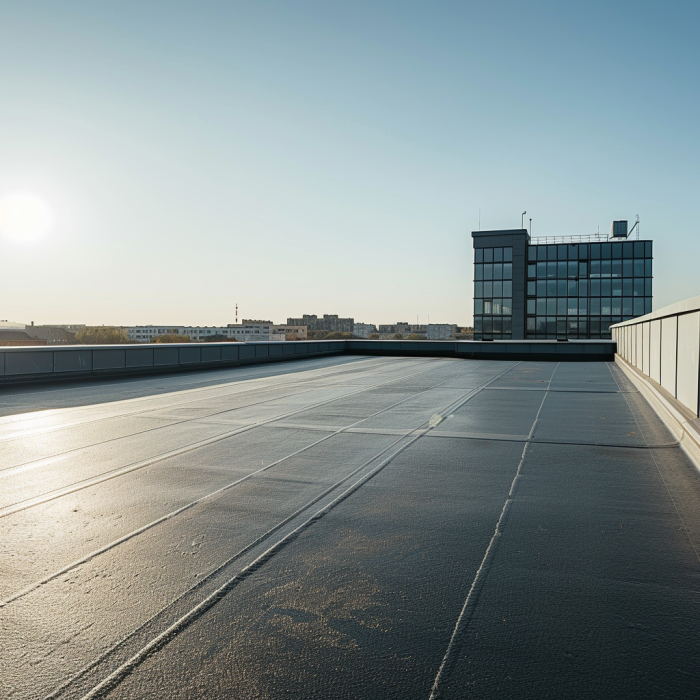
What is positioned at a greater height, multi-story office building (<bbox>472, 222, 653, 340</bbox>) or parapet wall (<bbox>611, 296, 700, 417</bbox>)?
multi-story office building (<bbox>472, 222, 653, 340</bbox>)

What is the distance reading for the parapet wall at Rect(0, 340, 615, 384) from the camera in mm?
19234

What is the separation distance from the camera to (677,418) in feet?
33.9

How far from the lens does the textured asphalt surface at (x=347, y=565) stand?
3.21 meters

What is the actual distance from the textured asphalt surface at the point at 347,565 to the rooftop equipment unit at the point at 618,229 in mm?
72287

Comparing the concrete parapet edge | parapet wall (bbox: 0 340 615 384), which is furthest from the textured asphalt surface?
parapet wall (bbox: 0 340 615 384)

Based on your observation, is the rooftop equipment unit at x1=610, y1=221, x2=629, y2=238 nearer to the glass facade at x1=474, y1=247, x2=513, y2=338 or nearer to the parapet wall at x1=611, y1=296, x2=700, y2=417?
the glass facade at x1=474, y1=247, x2=513, y2=338

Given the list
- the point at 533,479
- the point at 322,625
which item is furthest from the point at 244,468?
the point at 322,625

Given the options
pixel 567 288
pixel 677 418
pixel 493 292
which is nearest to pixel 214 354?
pixel 677 418

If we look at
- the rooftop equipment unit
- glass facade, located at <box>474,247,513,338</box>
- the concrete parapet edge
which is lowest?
the concrete parapet edge

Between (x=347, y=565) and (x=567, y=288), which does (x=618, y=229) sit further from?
(x=347, y=565)

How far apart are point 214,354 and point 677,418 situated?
68.7ft

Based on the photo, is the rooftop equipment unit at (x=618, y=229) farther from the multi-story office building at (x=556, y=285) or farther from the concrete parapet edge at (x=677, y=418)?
the concrete parapet edge at (x=677, y=418)

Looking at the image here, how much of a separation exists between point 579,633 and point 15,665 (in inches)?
127

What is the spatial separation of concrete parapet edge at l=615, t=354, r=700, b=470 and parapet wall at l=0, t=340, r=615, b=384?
1741 centimetres
